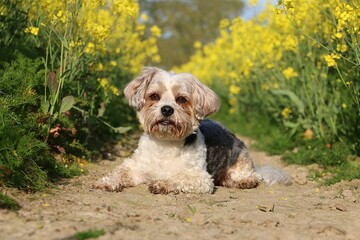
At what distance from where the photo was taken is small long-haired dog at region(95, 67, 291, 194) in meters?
5.10

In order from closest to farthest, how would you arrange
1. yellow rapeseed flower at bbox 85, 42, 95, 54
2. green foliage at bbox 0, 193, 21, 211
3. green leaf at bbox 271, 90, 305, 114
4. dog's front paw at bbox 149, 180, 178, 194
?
1. green foliage at bbox 0, 193, 21, 211
2. dog's front paw at bbox 149, 180, 178, 194
3. yellow rapeseed flower at bbox 85, 42, 95, 54
4. green leaf at bbox 271, 90, 305, 114

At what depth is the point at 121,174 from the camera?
529 cm

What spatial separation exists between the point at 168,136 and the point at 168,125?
0.43 ft

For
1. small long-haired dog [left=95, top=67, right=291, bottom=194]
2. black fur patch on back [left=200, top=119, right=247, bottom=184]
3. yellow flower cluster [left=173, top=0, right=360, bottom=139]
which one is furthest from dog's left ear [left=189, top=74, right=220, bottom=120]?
yellow flower cluster [left=173, top=0, right=360, bottom=139]

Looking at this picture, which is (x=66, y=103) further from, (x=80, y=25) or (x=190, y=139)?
(x=190, y=139)

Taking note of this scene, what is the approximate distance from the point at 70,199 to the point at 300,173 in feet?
11.1

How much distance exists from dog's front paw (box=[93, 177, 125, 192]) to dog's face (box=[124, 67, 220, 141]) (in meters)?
0.57

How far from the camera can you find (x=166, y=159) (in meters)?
5.37

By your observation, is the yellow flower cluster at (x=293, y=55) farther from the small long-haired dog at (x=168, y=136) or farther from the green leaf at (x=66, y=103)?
the green leaf at (x=66, y=103)

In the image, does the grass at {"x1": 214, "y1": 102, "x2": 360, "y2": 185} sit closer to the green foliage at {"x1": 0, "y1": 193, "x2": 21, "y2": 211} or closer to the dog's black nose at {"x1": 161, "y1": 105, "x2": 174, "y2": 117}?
the dog's black nose at {"x1": 161, "y1": 105, "x2": 174, "y2": 117}

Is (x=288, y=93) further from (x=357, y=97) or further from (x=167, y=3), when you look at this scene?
(x=167, y=3)

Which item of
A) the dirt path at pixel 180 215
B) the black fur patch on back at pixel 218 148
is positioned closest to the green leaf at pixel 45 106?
the dirt path at pixel 180 215

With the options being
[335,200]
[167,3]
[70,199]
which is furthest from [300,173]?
[167,3]

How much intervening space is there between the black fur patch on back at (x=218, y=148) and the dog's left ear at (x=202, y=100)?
1.55ft
